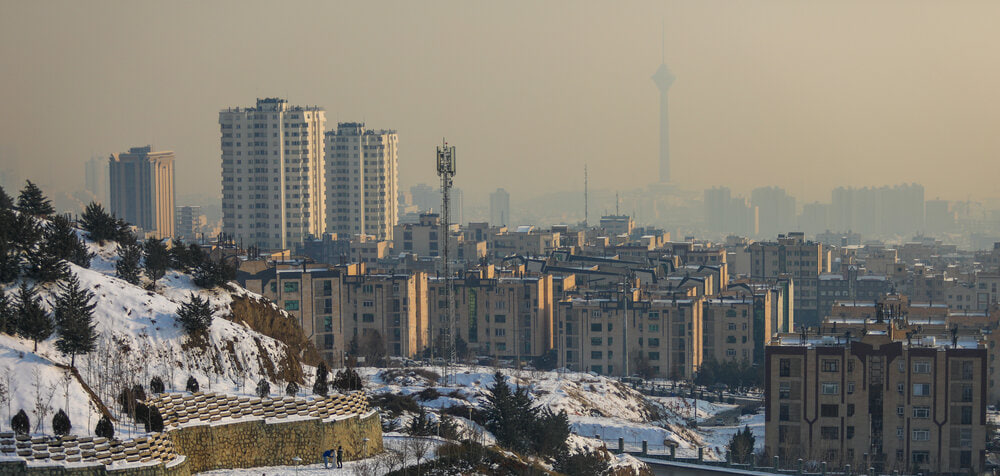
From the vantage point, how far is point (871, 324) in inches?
1667

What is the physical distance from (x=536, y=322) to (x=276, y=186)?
49128 mm

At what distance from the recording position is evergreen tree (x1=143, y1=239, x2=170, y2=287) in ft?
95.4

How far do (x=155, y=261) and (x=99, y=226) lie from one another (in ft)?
9.02

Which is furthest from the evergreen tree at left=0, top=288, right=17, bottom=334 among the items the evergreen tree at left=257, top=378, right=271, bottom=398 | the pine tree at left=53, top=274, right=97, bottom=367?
the evergreen tree at left=257, top=378, right=271, bottom=398

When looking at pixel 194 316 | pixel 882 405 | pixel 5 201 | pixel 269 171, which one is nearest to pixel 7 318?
pixel 194 316

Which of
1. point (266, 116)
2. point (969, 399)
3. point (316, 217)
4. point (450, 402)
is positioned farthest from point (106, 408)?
point (316, 217)

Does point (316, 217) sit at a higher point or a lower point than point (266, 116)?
lower

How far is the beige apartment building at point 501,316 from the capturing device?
6072cm

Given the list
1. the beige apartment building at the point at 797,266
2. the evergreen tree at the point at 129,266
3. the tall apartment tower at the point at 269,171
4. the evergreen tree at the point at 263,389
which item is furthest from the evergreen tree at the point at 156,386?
the tall apartment tower at the point at 269,171

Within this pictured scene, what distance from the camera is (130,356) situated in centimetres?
2442

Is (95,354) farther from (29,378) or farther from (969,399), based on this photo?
(969,399)

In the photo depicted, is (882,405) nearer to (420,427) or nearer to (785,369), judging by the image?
(785,369)

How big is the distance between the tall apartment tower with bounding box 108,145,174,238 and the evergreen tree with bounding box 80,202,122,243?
105277mm

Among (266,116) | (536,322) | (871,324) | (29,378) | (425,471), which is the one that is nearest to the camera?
(29,378)
